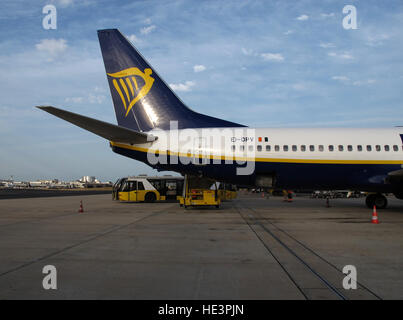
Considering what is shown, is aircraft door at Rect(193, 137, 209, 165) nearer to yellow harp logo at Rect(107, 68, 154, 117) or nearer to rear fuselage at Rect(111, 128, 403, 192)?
rear fuselage at Rect(111, 128, 403, 192)

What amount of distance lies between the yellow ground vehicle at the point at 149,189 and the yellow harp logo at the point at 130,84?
12.1m

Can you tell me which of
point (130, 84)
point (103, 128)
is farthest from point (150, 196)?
point (103, 128)

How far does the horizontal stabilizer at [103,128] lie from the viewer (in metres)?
13.8

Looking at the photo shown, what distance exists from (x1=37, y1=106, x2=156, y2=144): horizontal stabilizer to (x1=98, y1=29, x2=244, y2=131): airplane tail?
1.35 meters

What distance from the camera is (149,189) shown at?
2998 cm

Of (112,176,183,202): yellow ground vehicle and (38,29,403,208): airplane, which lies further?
(112,176,183,202): yellow ground vehicle

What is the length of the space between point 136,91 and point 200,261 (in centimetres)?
1385

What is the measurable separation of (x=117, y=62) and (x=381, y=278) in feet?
55.8

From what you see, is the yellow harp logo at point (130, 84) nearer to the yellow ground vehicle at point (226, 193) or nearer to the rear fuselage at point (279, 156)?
the rear fuselage at point (279, 156)

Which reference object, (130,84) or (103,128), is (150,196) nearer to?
(130,84)

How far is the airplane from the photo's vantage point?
18344 millimetres

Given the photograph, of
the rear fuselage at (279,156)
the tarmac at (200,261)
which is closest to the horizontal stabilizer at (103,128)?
the rear fuselage at (279,156)

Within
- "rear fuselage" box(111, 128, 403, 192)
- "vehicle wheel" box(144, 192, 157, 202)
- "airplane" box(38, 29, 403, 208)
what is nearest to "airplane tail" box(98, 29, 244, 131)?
"airplane" box(38, 29, 403, 208)

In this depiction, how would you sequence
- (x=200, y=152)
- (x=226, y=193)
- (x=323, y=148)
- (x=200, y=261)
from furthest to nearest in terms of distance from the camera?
(x=226, y=193), (x=323, y=148), (x=200, y=152), (x=200, y=261)
